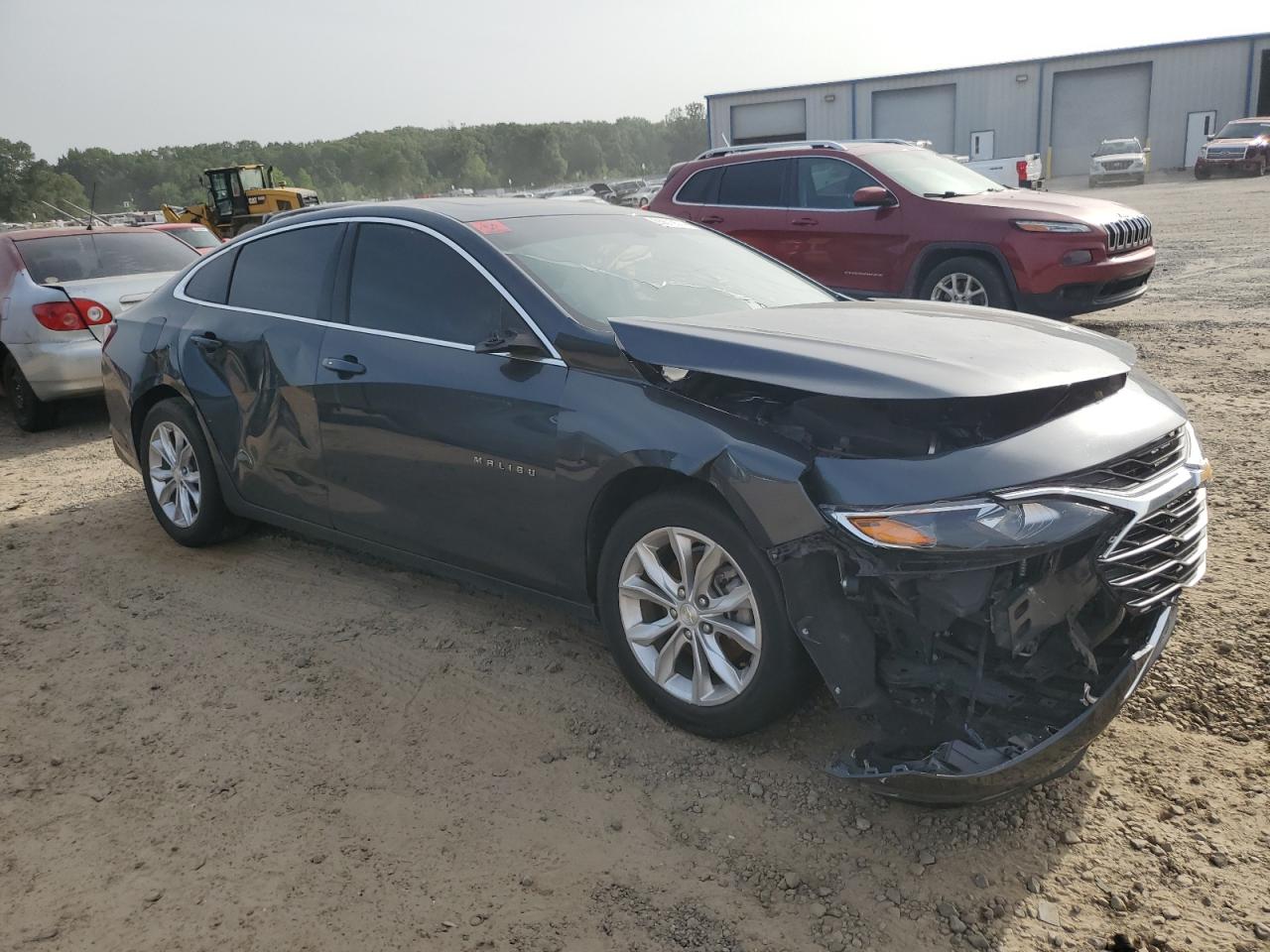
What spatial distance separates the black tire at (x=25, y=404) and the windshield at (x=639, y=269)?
5.96m

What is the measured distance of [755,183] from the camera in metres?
9.58

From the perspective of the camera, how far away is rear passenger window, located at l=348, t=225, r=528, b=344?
11.9 feet

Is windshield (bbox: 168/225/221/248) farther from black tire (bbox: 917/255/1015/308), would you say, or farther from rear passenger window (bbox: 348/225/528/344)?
black tire (bbox: 917/255/1015/308)

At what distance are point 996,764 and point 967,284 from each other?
6.95 meters

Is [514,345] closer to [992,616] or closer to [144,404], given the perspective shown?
[992,616]

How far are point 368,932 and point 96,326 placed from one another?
689cm

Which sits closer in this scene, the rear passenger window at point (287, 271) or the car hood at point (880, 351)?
the car hood at point (880, 351)

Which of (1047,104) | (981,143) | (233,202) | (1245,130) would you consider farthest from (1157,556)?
(1047,104)

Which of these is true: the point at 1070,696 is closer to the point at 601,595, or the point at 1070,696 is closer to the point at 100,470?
the point at 601,595

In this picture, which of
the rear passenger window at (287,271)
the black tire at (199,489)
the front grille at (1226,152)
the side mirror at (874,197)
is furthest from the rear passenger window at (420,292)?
the front grille at (1226,152)

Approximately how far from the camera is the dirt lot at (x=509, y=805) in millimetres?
2424

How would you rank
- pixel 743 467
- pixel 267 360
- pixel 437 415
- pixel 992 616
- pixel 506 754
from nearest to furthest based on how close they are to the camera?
pixel 992 616 < pixel 743 467 < pixel 506 754 < pixel 437 415 < pixel 267 360

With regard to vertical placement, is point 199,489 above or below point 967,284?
below

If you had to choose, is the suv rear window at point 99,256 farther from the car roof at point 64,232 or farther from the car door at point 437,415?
the car door at point 437,415
